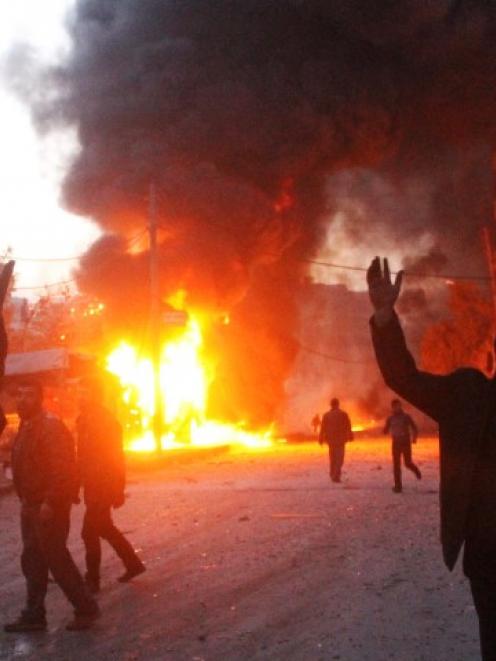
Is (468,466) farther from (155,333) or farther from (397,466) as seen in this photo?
(155,333)

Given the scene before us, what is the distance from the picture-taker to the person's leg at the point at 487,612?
2.29 m

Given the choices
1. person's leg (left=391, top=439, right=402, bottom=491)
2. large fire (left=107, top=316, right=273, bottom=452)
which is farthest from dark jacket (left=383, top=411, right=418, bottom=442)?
large fire (left=107, top=316, right=273, bottom=452)

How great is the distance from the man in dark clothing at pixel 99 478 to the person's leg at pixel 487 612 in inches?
161

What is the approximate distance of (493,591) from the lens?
89.7 inches

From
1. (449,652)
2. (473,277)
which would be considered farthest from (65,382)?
(473,277)

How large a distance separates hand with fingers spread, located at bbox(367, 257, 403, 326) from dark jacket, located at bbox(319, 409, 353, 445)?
402 inches

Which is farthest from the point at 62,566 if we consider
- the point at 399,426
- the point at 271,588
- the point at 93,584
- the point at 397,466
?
the point at 399,426

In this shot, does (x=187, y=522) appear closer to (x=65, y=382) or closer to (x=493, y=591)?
(x=493, y=591)

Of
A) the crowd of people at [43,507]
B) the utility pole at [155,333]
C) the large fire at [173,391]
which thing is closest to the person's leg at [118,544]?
the crowd of people at [43,507]

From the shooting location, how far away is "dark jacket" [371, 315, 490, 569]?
2262 mm

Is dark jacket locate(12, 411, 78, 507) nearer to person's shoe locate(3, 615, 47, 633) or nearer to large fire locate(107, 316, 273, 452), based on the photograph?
person's shoe locate(3, 615, 47, 633)

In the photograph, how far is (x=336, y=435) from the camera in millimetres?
12805

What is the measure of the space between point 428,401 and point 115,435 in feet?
14.2

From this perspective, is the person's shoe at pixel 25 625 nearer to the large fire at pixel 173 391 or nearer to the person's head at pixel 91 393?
the person's head at pixel 91 393
